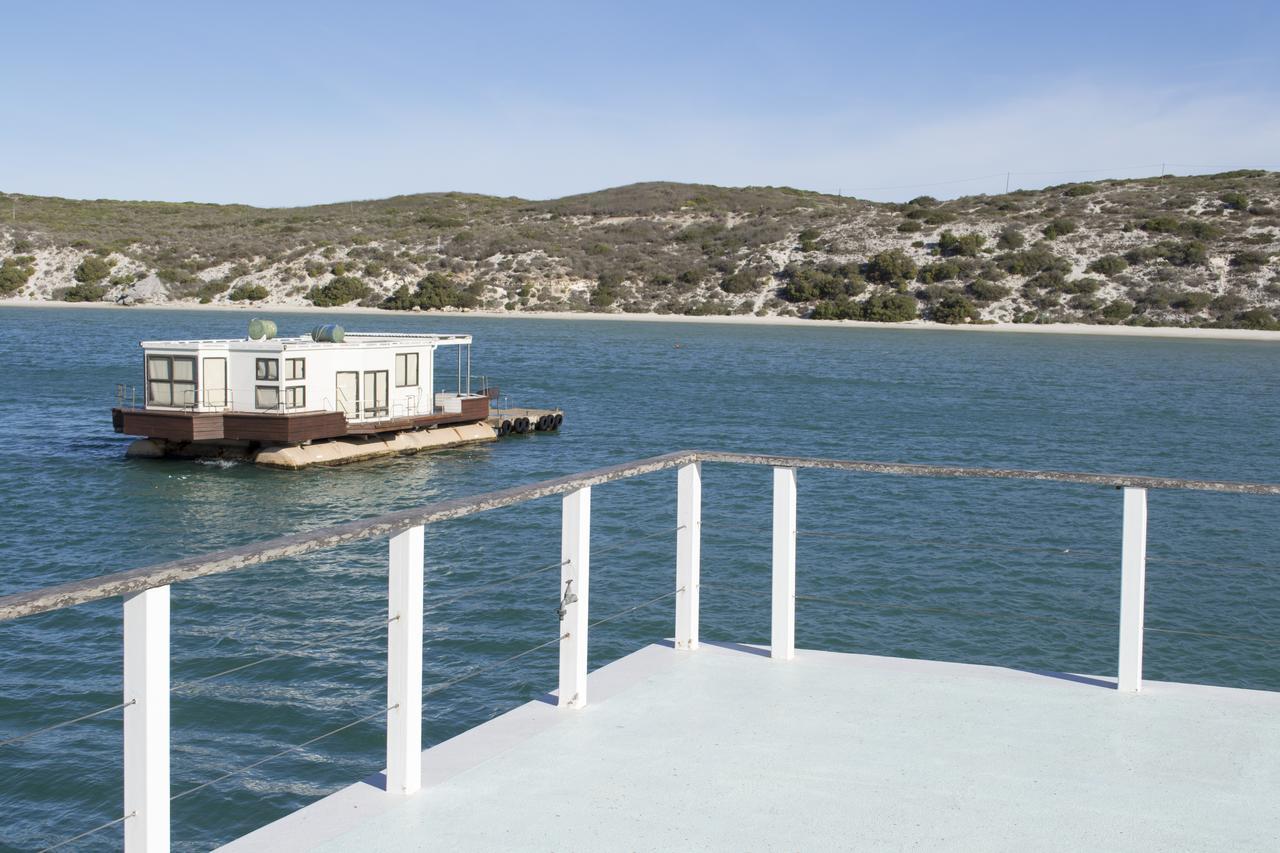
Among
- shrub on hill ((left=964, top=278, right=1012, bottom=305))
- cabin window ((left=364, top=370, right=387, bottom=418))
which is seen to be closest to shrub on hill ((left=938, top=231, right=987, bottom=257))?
shrub on hill ((left=964, top=278, right=1012, bottom=305))

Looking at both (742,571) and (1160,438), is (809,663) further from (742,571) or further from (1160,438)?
(1160,438)

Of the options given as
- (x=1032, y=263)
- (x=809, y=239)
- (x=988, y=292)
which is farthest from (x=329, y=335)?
(x=809, y=239)

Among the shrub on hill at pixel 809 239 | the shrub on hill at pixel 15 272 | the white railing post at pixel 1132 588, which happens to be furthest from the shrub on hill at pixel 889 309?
the white railing post at pixel 1132 588

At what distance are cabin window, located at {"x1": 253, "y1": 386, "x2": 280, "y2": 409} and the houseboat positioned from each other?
3cm

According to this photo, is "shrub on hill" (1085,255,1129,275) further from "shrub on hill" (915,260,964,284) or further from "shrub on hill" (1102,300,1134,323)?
"shrub on hill" (915,260,964,284)

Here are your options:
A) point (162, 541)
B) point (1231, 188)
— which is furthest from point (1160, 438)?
point (1231, 188)

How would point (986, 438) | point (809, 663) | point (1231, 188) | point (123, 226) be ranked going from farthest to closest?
1. point (123, 226)
2. point (1231, 188)
3. point (986, 438)
4. point (809, 663)

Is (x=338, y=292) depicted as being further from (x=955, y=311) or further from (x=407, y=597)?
(x=407, y=597)

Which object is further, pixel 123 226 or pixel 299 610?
pixel 123 226

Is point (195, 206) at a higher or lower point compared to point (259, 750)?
higher

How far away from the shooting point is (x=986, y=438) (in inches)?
1510

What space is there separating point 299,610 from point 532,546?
17.0 feet

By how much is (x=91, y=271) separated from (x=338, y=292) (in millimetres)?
23326

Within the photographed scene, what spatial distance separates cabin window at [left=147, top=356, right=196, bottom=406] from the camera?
1281 inches
